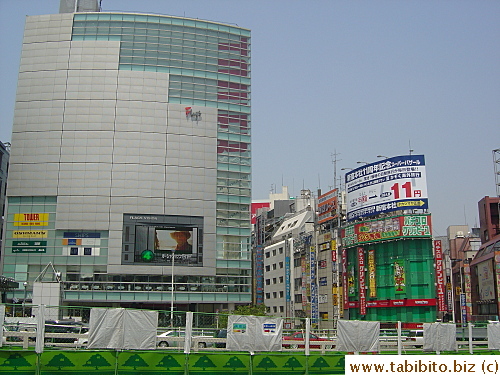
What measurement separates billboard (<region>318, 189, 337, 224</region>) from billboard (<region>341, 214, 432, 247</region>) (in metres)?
9.26

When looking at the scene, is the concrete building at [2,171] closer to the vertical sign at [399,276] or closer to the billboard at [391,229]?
the billboard at [391,229]

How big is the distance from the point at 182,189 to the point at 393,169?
2912cm

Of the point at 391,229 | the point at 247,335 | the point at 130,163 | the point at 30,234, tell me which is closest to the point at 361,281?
the point at 391,229

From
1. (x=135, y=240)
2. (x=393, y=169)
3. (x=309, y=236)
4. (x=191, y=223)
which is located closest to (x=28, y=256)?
(x=135, y=240)

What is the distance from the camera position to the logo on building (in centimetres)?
8294

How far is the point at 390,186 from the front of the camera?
7400 centimetres

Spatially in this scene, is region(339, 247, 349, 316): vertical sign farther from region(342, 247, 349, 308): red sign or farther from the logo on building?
Result: the logo on building

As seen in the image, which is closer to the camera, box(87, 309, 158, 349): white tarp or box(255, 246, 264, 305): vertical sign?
box(87, 309, 158, 349): white tarp

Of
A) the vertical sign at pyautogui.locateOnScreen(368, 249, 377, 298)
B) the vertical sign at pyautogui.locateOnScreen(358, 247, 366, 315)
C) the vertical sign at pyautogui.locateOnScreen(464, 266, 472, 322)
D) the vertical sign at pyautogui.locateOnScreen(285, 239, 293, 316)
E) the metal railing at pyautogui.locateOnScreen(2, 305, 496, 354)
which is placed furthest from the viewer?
the vertical sign at pyautogui.locateOnScreen(285, 239, 293, 316)

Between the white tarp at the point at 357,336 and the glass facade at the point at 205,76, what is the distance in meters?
58.6

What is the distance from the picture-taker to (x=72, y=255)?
256 ft

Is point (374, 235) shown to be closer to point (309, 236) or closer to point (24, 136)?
point (309, 236)

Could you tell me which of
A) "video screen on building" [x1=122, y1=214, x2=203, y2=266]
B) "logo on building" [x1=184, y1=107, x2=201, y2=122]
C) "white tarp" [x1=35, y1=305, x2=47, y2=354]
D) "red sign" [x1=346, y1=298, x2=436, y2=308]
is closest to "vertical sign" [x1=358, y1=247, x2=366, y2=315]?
"red sign" [x1=346, y1=298, x2=436, y2=308]

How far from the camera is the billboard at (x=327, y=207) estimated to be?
87.4 meters
